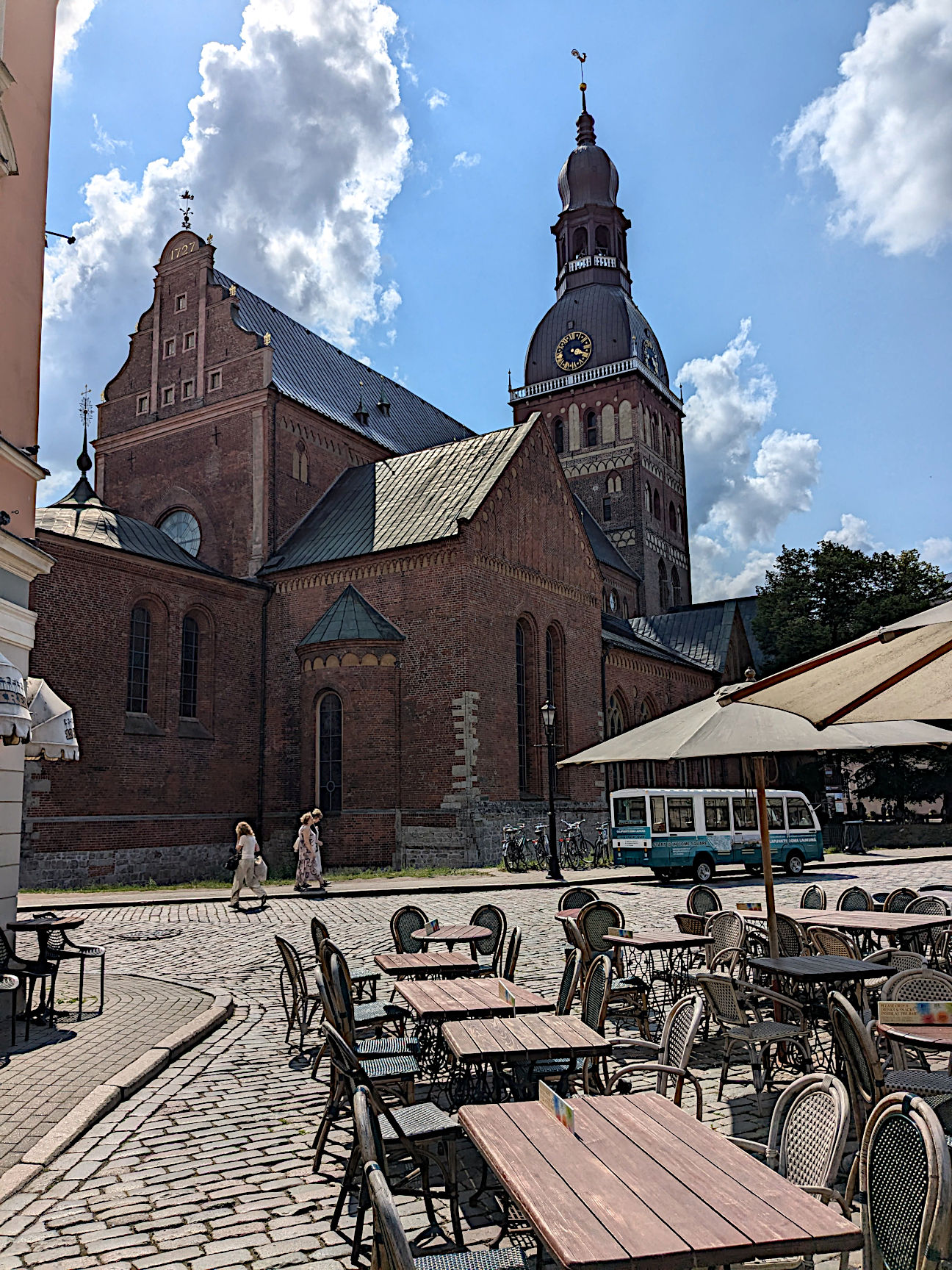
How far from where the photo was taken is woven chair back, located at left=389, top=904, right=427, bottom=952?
9.27 metres

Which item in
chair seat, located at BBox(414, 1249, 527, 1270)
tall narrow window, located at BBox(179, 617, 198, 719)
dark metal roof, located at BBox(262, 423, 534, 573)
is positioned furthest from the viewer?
dark metal roof, located at BBox(262, 423, 534, 573)

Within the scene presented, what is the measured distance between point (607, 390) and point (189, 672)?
34.3 meters

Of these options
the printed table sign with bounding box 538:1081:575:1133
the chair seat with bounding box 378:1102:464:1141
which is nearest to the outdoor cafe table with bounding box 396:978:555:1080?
the chair seat with bounding box 378:1102:464:1141

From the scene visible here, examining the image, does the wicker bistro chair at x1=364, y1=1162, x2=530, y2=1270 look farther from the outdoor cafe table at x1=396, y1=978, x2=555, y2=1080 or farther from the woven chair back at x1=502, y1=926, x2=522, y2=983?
the woven chair back at x1=502, y1=926, x2=522, y2=983

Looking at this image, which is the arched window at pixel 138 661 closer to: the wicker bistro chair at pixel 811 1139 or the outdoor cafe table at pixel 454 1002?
the outdoor cafe table at pixel 454 1002

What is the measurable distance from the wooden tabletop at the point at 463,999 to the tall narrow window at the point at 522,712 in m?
21.0

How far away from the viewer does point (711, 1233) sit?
2.73 metres

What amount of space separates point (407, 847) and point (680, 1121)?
71.8 feet

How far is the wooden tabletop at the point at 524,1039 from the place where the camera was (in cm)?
489

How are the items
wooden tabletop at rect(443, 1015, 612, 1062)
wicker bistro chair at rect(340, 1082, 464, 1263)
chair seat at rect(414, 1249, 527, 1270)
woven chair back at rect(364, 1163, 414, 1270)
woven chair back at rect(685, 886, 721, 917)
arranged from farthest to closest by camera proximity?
woven chair back at rect(685, 886, 721, 917) → wooden tabletop at rect(443, 1015, 612, 1062) → wicker bistro chair at rect(340, 1082, 464, 1263) → chair seat at rect(414, 1249, 527, 1270) → woven chair back at rect(364, 1163, 414, 1270)

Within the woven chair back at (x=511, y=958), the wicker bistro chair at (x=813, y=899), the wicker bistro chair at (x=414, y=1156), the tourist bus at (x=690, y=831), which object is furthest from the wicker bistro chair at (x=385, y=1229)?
the tourist bus at (x=690, y=831)

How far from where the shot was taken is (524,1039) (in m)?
5.12

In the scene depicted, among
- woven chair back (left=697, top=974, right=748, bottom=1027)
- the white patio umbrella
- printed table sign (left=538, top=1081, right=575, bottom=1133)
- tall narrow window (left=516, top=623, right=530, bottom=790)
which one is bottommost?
woven chair back (left=697, top=974, right=748, bottom=1027)

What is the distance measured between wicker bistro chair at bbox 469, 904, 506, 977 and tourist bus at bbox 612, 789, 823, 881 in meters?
13.4
